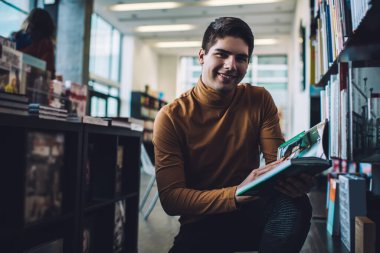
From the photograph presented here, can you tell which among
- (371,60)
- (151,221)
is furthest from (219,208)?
(151,221)

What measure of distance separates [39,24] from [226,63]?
214cm

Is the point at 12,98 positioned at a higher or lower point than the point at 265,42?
lower

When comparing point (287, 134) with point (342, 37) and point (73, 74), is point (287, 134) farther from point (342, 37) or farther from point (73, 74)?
point (342, 37)

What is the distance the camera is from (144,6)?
25.3 feet

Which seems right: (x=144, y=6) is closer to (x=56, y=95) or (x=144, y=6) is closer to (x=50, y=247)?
(x=56, y=95)

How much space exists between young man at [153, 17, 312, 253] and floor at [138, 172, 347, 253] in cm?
81

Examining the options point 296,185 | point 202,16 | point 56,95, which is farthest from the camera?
point 202,16

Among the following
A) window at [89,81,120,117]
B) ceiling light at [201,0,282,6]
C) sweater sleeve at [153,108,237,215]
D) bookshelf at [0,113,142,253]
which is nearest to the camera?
sweater sleeve at [153,108,237,215]

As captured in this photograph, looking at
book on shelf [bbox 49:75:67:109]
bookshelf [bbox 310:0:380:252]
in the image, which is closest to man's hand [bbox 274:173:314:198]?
bookshelf [bbox 310:0:380:252]

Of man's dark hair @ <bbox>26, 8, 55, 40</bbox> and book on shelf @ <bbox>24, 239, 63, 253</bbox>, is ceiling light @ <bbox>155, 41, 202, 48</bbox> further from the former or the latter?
book on shelf @ <bbox>24, 239, 63, 253</bbox>

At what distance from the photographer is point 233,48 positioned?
126 cm

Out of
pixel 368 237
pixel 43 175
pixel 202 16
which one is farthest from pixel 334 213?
pixel 202 16

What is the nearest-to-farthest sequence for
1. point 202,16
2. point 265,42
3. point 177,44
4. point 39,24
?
point 39,24
point 202,16
point 265,42
point 177,44

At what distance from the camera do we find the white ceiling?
301 inches
